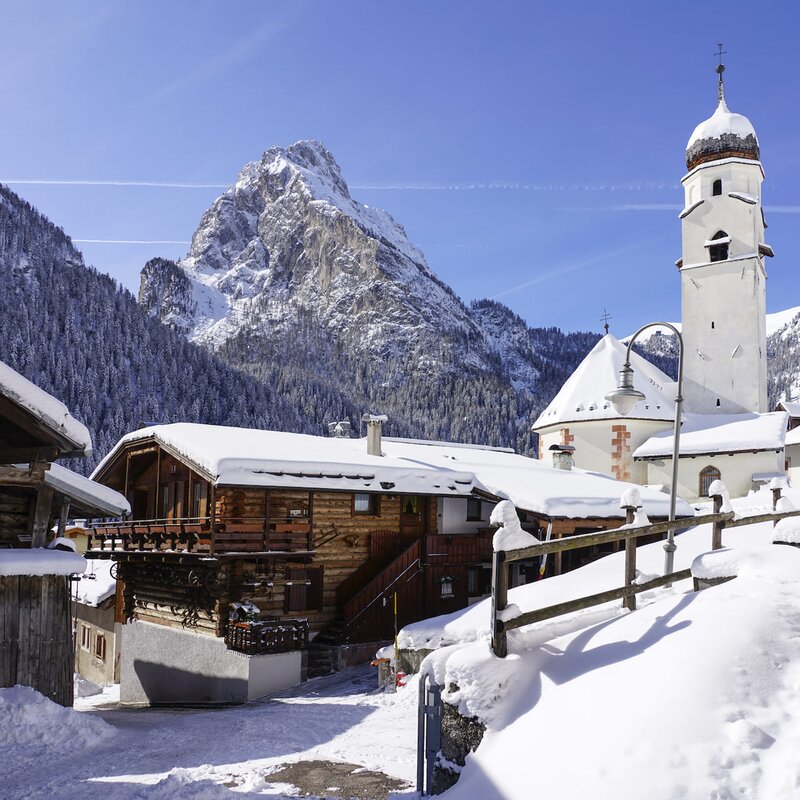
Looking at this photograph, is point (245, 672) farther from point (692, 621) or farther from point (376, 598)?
point (692, 621)

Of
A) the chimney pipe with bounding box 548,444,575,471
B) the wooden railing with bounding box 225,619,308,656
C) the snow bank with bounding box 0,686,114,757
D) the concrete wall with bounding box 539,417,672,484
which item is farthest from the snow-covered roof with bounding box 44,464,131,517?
the concrete wall with bounding box 539,417,672,484

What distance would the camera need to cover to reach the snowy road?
8734mm

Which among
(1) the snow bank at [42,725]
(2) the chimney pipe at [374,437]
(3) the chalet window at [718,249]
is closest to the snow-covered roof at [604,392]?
(3) the chalet window at [718,249]

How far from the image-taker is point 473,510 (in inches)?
998

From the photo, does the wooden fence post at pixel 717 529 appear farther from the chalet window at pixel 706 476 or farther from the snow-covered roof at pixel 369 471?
the chalet window at pixel 706 476

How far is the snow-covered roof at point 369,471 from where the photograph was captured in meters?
20.2

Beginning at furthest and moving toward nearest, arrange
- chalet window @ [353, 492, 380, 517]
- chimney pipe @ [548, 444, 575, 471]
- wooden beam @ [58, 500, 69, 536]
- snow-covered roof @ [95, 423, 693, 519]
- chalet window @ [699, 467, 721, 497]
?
chalet window @ [699, 467, 721, 497] → chimney pipe @ [548, 444, 575, 471] → chalet window @ [353, 492, 380, 517] → snow-covered roof @ [95, 423, 693, 519] → wooden beam @ [58, 500, 69, 536]

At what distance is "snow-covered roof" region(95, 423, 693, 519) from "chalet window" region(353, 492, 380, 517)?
107cm

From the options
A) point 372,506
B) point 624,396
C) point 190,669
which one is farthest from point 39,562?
point 372,506

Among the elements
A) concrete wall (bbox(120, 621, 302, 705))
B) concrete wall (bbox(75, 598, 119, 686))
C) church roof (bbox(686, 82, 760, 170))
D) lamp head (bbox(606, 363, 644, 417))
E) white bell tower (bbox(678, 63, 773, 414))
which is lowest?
concrete wall (bbox(75, 598, 119, 686))

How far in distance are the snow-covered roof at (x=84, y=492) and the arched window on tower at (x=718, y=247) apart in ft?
118

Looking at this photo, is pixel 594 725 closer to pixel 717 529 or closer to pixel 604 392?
pixel 717 529

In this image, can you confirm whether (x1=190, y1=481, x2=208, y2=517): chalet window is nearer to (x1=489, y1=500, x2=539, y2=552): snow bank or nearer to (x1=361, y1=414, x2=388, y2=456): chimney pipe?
(x1=361, y1=414, x2=388, y2=456): chimney pipe

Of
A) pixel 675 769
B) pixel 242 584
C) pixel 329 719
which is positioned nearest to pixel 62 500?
pixel 329 719
